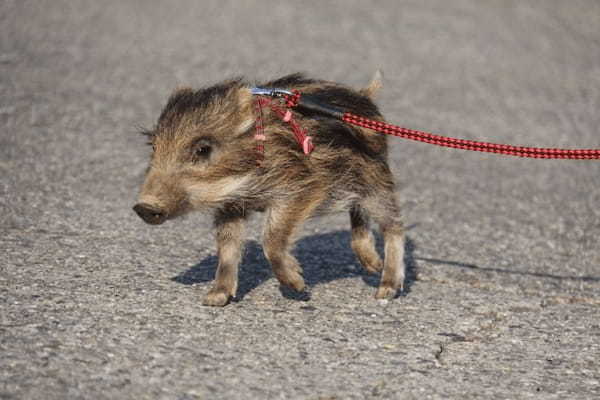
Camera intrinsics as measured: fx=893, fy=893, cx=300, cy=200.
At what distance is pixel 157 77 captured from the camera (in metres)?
11.5

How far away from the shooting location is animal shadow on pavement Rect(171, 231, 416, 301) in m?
5.30

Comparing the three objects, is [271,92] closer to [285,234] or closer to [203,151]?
[203,151]

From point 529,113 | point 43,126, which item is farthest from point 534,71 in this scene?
point 43,126

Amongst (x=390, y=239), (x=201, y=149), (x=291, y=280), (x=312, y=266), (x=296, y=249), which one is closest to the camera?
(x=201, y=149)

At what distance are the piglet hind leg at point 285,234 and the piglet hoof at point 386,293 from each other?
64 centimetres

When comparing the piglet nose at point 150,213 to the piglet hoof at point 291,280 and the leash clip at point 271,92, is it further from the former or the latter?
the leash clip at point 271,92

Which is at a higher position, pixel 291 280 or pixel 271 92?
pixel 271 92

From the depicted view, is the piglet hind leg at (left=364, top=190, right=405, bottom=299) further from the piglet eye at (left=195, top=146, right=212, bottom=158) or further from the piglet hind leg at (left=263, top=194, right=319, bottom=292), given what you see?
the piglet eye at (left=195, top=146, right=212, bottom=158)

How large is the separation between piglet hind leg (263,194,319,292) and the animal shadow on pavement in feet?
1.07

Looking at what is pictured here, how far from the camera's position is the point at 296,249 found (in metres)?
6.22

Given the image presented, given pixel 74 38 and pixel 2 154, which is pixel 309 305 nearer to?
pixel 2 154

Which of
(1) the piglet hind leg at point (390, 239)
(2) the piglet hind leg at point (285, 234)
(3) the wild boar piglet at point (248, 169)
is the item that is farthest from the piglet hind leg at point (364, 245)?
(2) the piglet hind leg at point (285, 234)

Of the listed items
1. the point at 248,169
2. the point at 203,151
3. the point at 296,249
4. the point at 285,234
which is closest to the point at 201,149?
the point at 203,151

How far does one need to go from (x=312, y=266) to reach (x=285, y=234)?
42.4 inches
